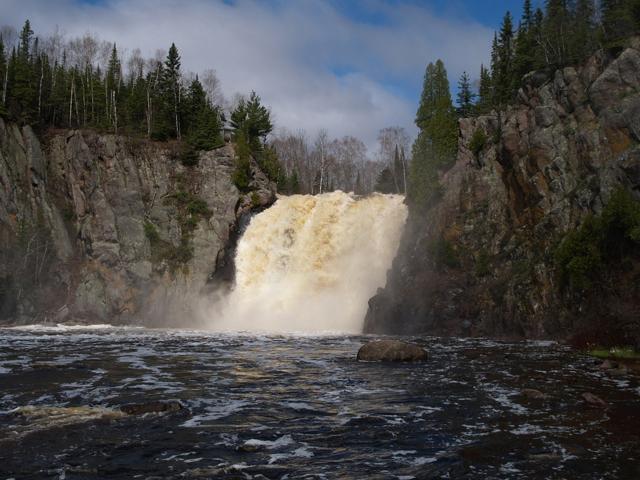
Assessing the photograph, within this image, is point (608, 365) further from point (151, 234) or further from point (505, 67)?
point (505, 67)

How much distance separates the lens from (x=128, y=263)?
5559 centimetres

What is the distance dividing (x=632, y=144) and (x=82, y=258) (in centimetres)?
4962

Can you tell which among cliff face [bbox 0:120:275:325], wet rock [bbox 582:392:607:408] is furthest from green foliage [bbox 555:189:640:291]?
cliff face [bbox 0:120:275:325]

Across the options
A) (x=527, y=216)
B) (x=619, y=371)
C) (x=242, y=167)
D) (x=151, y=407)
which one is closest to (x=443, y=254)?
(x=527, y=216)

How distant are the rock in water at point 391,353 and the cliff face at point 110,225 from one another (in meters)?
32.2

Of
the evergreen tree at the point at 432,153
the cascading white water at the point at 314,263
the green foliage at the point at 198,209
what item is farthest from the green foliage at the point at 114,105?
the evergreen tree at the point at 432,153

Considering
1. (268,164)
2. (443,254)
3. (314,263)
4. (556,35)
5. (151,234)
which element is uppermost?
(556,35)

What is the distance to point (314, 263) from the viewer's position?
53.8m

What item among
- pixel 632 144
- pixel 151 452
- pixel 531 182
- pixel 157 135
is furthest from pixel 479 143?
pixel 151 452

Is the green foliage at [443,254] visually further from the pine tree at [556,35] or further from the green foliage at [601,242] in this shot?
the pine tree at [556,35]

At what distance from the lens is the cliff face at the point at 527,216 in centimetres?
3481

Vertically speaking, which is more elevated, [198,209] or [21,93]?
[21,93]

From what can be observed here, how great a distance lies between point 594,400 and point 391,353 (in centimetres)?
1030

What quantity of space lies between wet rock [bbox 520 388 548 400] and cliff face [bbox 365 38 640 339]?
588 inches
